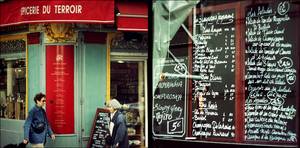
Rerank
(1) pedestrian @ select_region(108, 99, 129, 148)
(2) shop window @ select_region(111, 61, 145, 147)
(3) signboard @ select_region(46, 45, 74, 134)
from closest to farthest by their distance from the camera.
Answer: (1) pedestrian @ select_region(108, 99, 129, 148), (3) signboard @ select_region(46, 45, 74, 134), (2) shop window @ select_region(111, 61, 145, 147)

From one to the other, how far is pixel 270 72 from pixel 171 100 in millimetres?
989

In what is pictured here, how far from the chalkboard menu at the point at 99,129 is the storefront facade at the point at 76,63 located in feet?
0.86

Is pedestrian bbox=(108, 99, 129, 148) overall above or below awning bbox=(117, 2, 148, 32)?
below

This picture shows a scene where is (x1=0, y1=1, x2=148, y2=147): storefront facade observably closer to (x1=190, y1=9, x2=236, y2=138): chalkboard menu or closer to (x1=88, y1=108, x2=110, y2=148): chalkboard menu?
(x1=88, y1=108, x2=110, y2=148): chalkboard menu

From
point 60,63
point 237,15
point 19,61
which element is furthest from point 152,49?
point 19,61

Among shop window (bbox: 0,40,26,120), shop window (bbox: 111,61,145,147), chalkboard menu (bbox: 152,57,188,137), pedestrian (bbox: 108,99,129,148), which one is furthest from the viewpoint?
shop window (bbox: 0,40,26,120)

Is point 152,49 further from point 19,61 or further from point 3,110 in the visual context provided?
point 3,110

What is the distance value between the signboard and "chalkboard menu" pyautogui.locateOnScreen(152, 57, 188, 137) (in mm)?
7095

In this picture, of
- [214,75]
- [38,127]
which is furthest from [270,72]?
[38,127]

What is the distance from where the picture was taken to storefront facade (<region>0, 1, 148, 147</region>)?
1114 centimetres

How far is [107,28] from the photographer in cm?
1196

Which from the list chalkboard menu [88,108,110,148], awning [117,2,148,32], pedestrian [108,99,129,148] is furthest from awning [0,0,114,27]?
pedestrian [108,99,129,148]

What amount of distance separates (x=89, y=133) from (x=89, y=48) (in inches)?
75.7

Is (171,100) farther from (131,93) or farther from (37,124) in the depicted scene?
(131,93)
